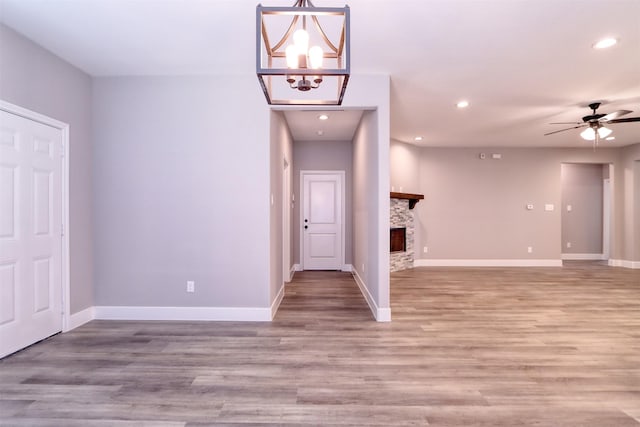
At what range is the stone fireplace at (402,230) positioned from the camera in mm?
6664

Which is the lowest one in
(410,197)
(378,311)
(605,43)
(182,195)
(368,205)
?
(378,311)

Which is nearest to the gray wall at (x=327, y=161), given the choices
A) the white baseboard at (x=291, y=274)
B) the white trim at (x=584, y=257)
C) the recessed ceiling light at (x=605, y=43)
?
the white baseboard at (x=291, y=274)

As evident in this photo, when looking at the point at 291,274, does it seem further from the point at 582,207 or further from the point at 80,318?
the point at 582,207

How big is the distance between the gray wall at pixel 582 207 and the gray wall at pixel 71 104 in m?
9.98

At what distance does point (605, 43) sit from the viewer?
9.71 feet

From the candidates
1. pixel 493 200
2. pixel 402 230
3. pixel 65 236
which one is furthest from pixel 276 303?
pixel 493 200

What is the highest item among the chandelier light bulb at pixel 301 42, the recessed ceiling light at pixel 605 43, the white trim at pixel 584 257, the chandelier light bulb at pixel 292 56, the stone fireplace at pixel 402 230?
the recessed ceiling light at pixel 605 43

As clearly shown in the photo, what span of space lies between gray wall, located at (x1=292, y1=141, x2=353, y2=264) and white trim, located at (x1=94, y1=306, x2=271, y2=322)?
316cm

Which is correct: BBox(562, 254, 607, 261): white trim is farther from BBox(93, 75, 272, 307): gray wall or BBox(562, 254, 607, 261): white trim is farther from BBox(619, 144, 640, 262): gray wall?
BBox(93, 75, 272, 307): gray wall

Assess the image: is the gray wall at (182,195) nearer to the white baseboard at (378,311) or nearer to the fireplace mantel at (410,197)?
the white baseboard at (378,311)

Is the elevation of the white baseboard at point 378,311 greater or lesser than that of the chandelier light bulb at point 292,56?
lesser

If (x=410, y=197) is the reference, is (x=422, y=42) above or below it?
above

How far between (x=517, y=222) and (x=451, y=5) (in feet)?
20.9

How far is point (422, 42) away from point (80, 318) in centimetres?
436
